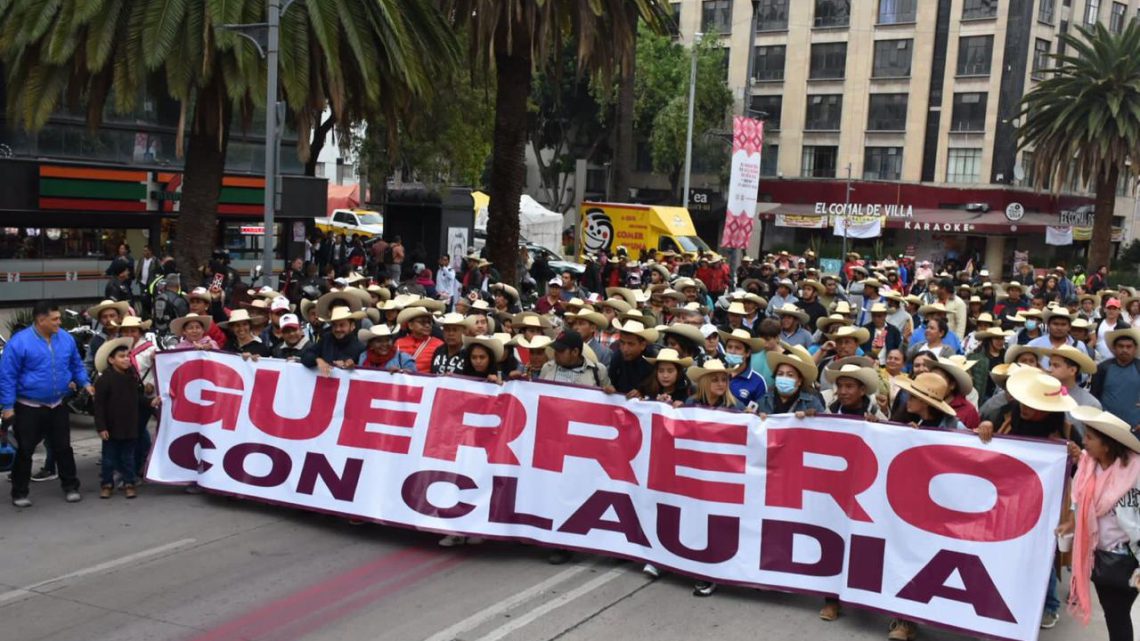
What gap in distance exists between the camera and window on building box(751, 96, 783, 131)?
195ft

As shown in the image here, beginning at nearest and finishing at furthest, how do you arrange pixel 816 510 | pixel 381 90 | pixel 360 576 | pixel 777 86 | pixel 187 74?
1. pixel 816 510
2. pixel 360 576
3. pixel 187 74
4. pixel 381 90
5. pixel 777 86

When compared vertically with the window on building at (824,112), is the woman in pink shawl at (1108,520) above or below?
below

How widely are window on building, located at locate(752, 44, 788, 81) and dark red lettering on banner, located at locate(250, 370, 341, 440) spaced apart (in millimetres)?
52645

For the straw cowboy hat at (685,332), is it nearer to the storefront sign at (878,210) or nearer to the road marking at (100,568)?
the road marking at (100,568)

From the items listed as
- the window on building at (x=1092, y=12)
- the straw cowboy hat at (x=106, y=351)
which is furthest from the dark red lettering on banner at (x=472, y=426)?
the window on building at (x=1092, y=12)

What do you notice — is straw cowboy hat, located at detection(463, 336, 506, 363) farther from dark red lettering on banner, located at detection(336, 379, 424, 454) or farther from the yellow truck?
the yellow truck

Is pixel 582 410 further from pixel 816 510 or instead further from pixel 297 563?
pixel 297 563

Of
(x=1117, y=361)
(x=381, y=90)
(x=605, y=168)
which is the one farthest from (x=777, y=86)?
(x=1117, y=361)

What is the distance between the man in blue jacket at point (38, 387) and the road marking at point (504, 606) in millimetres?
4385

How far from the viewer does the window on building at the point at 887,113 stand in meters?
56.1

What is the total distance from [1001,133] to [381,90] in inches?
1694

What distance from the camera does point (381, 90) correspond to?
1828cm

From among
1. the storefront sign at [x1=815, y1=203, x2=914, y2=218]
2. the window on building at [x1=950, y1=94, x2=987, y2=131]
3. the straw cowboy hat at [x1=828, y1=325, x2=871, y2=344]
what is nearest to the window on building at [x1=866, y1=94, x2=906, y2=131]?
the window on building at [x1=950, y1=94, x2=987, y2=131]

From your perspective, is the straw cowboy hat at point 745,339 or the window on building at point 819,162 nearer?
the straw cowboy hat at point 745,339
